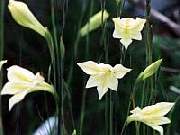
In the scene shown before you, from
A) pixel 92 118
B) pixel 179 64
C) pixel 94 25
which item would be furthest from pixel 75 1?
pixel 94 25

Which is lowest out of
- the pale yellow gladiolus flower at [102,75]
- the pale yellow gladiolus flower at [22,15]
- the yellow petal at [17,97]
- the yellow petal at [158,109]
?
the yellow petal at [158,109]

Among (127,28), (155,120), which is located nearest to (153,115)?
(155,120)

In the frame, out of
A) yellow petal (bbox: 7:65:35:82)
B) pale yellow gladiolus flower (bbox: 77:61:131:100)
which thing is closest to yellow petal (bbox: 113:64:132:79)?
pale yellow gladiolus flower (bbox: 77:61:131:100)

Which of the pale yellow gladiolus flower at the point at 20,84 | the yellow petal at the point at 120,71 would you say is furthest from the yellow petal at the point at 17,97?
the yellow petal at the point at 120,71

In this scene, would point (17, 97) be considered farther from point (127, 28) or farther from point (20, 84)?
point (127, 28)

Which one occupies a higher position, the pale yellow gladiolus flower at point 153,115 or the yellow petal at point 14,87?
the yellow petal at point 14,87

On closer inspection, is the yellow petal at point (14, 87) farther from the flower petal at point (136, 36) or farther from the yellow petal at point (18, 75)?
the flower petal at point (136, 36)

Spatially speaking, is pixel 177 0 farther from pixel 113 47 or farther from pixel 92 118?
pixel 92 118
